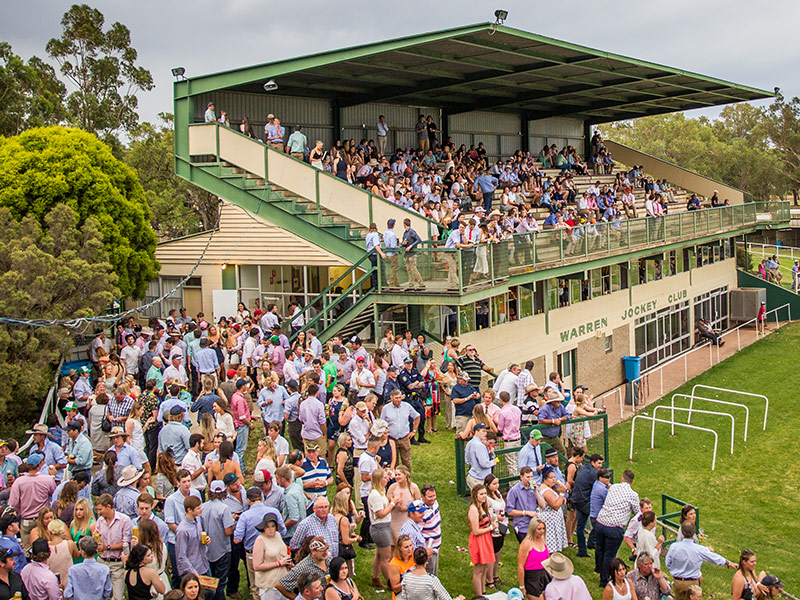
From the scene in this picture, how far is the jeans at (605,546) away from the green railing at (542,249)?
7968mm

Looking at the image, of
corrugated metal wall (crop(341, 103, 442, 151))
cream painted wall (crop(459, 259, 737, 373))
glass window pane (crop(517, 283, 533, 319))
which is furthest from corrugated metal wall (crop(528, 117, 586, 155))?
glass window pane (crop(517, 283, 533, 319))

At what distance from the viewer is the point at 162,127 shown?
51.9 metres

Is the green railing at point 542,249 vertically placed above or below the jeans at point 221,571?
above

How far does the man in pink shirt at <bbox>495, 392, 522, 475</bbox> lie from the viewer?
1348cm

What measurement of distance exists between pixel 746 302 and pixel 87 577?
38.5 m

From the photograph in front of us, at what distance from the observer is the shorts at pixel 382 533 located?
9953mm

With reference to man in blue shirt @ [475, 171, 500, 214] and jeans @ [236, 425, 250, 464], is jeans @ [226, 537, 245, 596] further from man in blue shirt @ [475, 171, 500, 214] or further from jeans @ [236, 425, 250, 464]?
man in blue shirt @ [475, 171, 500, 214]

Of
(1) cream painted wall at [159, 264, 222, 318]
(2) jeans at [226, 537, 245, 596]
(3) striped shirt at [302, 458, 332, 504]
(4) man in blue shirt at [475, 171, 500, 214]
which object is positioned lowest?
(2) jeans at [226, 537, 245, 596]

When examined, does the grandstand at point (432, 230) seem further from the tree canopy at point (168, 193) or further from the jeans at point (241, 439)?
the tree canopy at point (168, 193)

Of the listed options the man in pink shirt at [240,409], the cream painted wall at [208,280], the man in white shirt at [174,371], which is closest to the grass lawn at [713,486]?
the man in pink shirt at [240,409]

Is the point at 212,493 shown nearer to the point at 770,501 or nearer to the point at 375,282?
the point at 375,282

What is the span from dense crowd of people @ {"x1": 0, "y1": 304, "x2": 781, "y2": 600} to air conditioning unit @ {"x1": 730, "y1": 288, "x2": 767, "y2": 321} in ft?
95.6

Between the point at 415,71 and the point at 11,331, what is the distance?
46.4 ft

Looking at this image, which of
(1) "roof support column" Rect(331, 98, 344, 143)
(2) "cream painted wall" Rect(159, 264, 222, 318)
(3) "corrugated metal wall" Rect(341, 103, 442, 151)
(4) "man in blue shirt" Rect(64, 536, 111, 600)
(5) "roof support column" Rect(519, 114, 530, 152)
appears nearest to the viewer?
(4) "man in blue shirt" Rect(64, 536, 111, 600)
